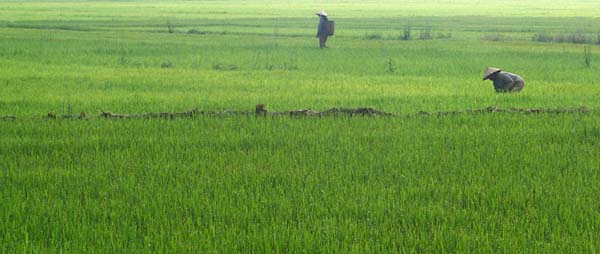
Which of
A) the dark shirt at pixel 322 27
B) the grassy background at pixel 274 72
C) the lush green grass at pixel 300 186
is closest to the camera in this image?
the lush green grass at pixel 300 186

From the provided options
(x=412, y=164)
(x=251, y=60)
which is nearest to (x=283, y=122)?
(x=412, y=164)

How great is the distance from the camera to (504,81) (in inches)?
524

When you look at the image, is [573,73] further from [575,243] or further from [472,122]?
[575,243]

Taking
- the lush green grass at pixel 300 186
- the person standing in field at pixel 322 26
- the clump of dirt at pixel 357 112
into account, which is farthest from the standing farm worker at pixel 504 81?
the person standing in field at pixel 322 26

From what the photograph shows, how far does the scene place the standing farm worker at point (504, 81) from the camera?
43.2 ft

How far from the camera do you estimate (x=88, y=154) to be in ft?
25.6

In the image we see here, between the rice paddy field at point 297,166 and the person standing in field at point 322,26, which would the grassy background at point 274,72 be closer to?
the rice paddy field at point 297,166

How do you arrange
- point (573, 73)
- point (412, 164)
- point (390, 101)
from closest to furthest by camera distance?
point (412, 164)
point (390, 101)
point (573, 73)

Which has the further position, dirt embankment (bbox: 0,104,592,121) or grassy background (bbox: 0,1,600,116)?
grassy background (bbox: 0,1,600,116)

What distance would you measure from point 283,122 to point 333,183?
3.10m

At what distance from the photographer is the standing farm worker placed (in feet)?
43.2

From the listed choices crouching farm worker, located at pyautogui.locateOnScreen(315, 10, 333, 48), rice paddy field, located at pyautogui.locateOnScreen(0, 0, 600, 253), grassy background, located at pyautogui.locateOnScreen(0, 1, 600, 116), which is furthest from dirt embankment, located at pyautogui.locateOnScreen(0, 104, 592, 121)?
crouching farm worker, located at pyautogui.locateOnScreen(315, 10, 333, 48)

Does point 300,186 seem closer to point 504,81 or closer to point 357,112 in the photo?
point 357,112

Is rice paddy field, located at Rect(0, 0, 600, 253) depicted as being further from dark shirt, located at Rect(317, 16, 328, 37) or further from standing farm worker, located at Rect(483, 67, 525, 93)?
dark shirt, located at Rect(317, 16, 328, 37)
